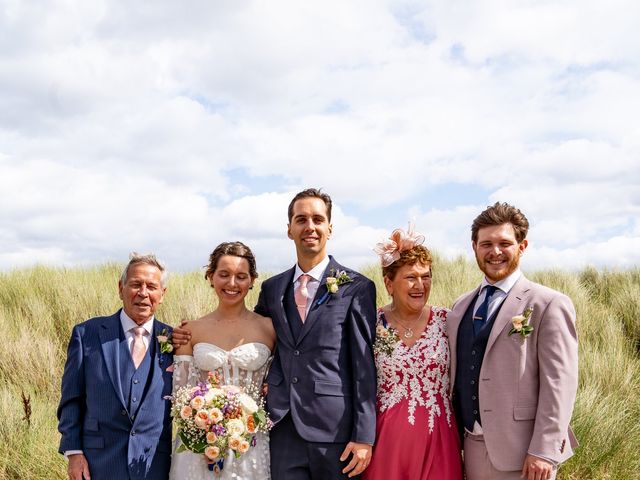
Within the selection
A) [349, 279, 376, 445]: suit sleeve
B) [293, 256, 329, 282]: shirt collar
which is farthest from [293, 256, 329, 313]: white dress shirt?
[349, 279, 376, 445]: suit sleeve

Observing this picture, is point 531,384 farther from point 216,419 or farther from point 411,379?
point 216,419

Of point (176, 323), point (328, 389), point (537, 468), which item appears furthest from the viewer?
point (176, 323)

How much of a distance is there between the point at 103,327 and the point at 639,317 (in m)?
10.5

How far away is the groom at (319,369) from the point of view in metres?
4.20

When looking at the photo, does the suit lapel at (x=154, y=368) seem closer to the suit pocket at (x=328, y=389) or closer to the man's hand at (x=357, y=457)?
the suit pocket at (x=328, y=389)

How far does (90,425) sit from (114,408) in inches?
7.4

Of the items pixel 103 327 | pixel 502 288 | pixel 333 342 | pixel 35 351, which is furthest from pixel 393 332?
pixel 35 351

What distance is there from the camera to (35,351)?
9633 mm

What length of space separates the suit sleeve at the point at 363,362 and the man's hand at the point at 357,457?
4 cm

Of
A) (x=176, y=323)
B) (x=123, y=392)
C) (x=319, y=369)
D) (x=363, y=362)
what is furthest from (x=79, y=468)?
(x=176, y=323)

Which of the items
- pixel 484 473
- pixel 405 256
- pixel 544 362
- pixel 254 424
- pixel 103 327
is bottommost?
pixel 484 473

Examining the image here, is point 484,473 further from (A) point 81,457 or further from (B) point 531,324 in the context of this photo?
(A) point 81,457

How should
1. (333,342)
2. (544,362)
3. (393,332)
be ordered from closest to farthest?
(544,362), (333,342), (393,332)

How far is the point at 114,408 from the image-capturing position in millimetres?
4195
